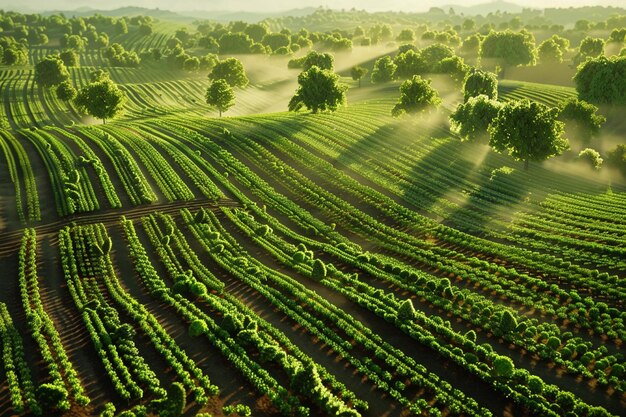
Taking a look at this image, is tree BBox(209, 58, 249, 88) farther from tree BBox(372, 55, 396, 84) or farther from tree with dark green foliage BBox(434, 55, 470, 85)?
tree with dark green foliage BBox(434, 55, 470, 85)

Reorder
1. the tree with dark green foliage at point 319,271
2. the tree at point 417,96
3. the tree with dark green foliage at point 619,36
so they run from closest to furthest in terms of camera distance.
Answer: the tree with dark green foliage at point 319,271 → the tree at point 417,96 → the tree with dark green foliage at point 619,36

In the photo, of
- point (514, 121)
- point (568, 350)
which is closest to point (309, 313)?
point (568, 350)

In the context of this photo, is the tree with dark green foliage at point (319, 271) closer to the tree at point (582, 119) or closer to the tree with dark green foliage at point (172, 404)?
the tree with dark green foliage at point (172, 404)

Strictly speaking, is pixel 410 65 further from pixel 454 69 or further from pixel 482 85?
pixel 482 85

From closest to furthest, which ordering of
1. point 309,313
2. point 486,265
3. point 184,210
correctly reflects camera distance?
point 309,313 < point 486,265 < point 184,210

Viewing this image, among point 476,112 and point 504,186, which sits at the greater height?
point 476,112

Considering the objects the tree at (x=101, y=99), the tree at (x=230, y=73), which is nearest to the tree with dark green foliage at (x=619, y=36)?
the tree at (x=230, y=73)

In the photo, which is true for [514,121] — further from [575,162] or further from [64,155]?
[64,155]

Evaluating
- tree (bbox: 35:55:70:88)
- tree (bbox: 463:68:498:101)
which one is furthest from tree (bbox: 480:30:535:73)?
tree (bbox: 35:55:70:88)
